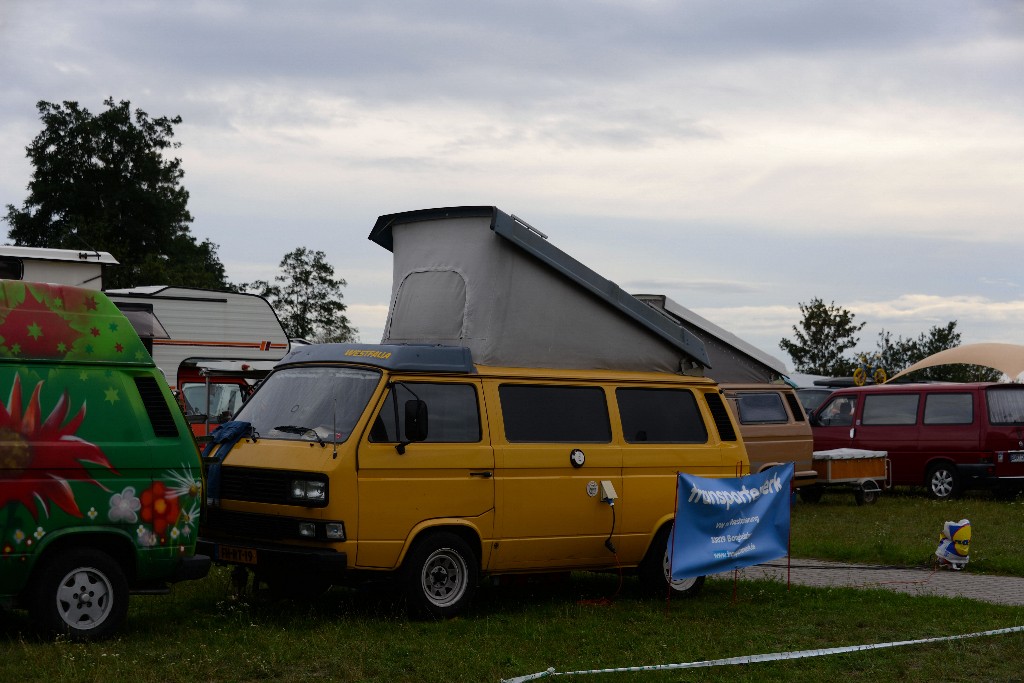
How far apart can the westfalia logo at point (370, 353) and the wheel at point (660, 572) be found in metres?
3.21

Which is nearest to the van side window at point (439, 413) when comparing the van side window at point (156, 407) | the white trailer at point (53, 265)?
the van side window at point (156, 407)

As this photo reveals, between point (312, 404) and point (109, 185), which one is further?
point (109, 185)

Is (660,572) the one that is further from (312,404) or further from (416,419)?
(312,404)

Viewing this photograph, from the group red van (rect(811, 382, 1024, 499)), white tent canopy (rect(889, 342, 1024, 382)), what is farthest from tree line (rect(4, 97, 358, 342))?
red van (rect(811, 382, 1024, 499))

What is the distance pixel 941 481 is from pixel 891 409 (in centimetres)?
171

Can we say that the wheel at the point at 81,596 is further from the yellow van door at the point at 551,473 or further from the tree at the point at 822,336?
the tree at the point at 822,336

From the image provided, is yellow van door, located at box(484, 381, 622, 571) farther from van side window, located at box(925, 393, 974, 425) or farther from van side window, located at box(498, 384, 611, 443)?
van side window, located at box(925, 393, 974, 425)

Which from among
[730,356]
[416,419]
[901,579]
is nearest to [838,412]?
[730,356]

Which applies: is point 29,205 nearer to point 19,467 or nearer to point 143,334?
point 143,334

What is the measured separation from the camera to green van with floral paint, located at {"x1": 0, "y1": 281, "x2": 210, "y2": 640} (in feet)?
28.7

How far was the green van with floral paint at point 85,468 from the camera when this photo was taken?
8.75m

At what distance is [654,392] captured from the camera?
12.2m

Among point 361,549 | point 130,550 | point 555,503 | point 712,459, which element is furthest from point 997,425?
point 130,550

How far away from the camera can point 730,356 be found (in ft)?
63.0
